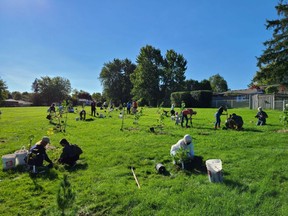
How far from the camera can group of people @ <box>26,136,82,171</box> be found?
7469 mm

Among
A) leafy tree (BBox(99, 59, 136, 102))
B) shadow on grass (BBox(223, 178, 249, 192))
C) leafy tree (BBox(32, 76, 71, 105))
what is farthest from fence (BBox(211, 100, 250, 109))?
leafy tree (BBox(32, 76, 71, 105))

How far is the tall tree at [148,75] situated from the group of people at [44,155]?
51.3m

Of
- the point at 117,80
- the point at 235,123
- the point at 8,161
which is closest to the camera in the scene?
the point at 8,161

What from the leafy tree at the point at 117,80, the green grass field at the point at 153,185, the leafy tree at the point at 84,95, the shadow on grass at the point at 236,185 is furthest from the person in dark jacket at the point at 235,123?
the leafy tree at the point at 84,95

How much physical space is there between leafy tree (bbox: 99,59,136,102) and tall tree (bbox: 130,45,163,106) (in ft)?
40.8

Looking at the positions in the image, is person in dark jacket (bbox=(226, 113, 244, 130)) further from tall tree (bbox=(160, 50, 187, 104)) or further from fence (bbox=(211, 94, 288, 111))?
tall tree (bbox=(160, 50, 187, 104))

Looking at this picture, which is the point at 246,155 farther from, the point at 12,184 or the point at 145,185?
the point at 12,184

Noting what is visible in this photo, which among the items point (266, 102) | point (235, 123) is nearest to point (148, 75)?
point (266, 102)

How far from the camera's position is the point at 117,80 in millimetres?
79312

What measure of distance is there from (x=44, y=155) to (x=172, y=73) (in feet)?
196

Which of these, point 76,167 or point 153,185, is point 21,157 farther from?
point 153,185

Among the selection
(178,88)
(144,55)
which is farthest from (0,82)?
(178,88)

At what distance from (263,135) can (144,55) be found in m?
56.3

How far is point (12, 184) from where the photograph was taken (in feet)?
21.2
